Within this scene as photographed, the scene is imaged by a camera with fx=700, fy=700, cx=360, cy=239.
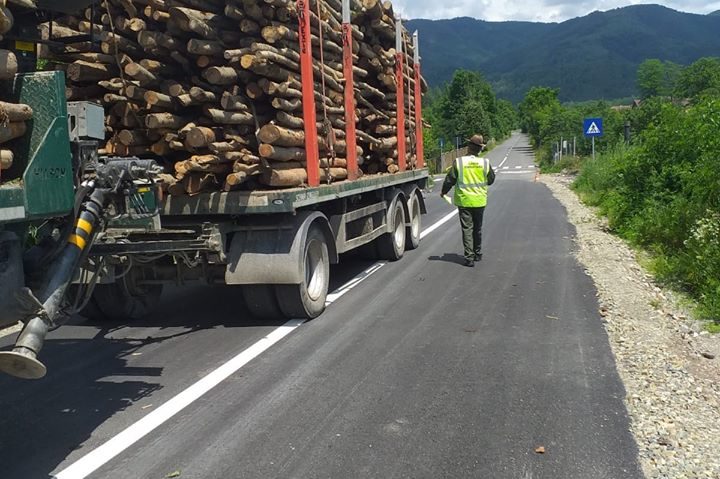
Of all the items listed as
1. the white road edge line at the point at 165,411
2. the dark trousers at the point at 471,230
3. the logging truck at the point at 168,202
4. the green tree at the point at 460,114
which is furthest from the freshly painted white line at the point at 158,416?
the green tree at the point at 460,114

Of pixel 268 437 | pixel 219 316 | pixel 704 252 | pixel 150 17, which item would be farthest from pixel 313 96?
pixel 704 252

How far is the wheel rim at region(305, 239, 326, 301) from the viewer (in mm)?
7398

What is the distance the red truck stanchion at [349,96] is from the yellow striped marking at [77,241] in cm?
504

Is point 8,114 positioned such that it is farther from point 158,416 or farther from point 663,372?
point 663,372

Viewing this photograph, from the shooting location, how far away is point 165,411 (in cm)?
474

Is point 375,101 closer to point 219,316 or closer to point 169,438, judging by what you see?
point 219,316

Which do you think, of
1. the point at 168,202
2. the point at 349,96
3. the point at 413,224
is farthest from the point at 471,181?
the point at 168,202

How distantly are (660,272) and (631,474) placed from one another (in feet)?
20.3

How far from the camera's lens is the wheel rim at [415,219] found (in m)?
12.4

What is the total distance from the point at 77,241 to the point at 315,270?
3629 millimetres

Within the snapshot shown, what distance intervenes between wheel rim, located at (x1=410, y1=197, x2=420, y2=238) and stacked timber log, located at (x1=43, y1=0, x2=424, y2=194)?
5.38 meters

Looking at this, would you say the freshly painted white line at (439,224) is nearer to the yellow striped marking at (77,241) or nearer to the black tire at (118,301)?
the black tire at (118,301)

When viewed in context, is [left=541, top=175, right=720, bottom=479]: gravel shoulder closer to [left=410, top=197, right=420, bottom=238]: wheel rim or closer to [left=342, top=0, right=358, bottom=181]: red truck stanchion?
[left=342, top=0, right=358, bottom=181]: red truck stanchion

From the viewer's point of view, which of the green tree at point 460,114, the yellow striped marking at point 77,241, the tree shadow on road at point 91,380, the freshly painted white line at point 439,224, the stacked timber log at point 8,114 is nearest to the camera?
the stacked timber log at point 8,114
